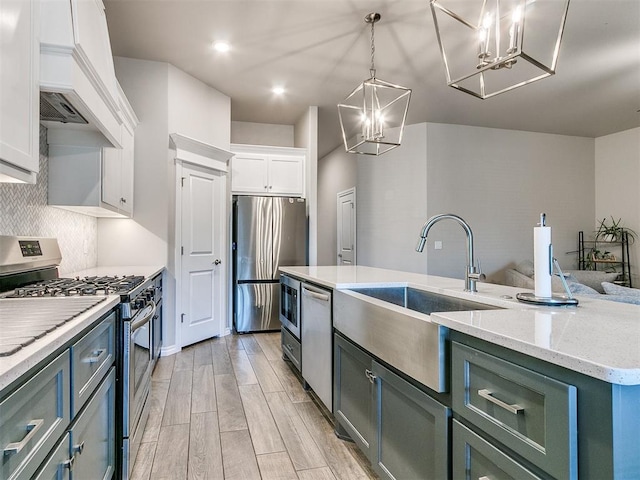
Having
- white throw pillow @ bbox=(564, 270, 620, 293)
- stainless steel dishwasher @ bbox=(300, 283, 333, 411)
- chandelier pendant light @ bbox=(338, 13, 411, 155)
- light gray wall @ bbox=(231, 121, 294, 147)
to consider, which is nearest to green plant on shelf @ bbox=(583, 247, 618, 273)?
white throw pillow @ bbox=(564, 270, 620, 293)

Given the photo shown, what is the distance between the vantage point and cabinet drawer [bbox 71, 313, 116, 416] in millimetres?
1163

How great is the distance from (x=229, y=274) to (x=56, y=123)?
2881 mm

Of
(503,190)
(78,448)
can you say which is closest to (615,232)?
(503,190)

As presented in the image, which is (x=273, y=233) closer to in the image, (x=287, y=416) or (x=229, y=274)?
(x=229, y=274)

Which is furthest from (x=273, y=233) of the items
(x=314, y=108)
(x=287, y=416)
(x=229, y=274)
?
(x=287, y=416)

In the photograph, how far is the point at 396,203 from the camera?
584cm

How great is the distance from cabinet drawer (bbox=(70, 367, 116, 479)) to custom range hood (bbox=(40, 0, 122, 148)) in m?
1.19

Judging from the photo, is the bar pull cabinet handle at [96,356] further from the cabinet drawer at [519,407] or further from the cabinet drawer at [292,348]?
the cabinet drawer at [292,348]

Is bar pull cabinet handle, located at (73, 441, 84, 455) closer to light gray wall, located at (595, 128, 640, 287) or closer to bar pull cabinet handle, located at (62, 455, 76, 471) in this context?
bar pull cabinet handle, located at (62, 455, 76, 471)

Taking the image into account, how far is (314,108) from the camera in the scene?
509 centimetres

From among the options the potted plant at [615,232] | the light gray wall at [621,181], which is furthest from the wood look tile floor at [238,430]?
the light gray wall at [621,181]

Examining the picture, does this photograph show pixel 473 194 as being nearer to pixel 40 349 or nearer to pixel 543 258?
pixel 543 258

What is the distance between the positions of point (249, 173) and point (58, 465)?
431 cm

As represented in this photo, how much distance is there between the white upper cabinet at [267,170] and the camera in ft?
16.5
